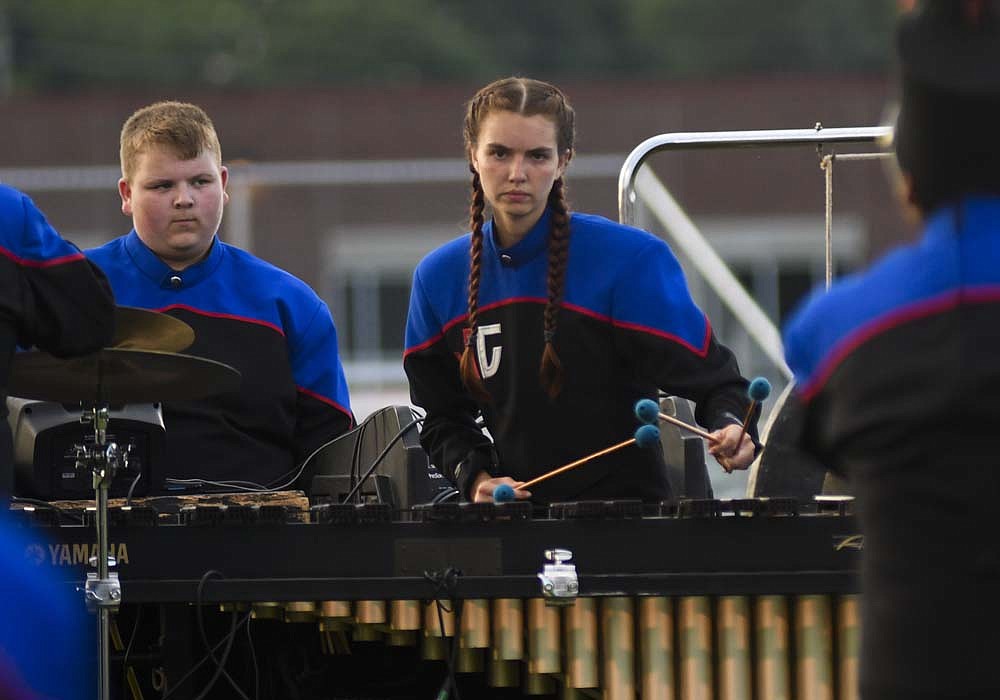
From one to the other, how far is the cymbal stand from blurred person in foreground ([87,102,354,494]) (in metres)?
1.10

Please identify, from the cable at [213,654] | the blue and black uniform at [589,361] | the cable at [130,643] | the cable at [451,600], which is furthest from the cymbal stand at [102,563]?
the blue and black uniform at [589,361]

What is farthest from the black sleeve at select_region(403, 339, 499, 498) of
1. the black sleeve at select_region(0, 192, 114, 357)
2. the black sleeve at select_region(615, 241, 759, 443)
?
the black sleeve at select_region(0, 192, 114, 357)

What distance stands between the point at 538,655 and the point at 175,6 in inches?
1923

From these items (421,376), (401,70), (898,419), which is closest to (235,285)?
(421,376)

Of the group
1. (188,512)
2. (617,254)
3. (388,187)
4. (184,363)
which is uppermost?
(388,187)

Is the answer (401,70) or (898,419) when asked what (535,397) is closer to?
(898,419)

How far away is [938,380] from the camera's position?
273 centimetres

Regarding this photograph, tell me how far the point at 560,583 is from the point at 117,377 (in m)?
1.04

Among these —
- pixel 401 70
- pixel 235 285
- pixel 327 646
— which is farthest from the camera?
pixel 401 70

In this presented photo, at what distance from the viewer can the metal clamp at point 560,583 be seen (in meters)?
4.03

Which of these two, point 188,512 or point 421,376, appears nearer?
point 188,512

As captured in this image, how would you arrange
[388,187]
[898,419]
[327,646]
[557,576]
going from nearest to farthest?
[898,419] < [557,576] < [327,646] < [388,187]

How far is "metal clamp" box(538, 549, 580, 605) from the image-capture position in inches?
159

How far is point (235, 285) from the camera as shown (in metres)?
5.67
